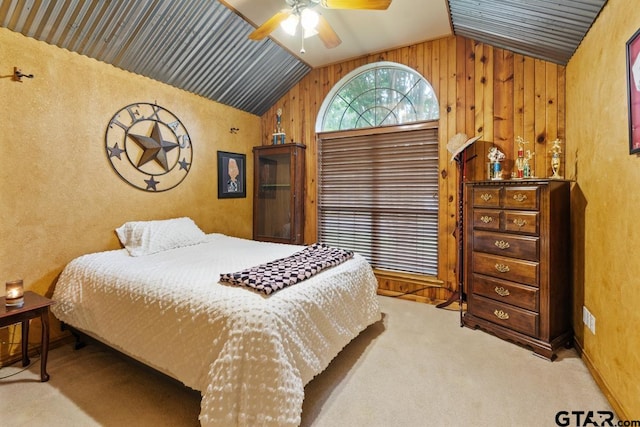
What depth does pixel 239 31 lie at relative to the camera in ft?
9.78

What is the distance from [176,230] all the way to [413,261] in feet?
8.60

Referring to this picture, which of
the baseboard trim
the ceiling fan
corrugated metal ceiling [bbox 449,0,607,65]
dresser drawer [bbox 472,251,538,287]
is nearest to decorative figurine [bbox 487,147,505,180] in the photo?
dresser drawer [bbox 472,251,538,287]

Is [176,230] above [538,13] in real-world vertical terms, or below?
below

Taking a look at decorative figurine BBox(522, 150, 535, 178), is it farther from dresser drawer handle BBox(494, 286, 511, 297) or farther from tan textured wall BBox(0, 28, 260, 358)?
tan textured wall BBox(0, 28, 260, 358)

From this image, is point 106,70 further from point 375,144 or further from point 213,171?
point 375,144

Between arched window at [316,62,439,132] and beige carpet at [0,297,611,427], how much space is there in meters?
2.46

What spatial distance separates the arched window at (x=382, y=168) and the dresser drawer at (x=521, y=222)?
99 centimetres

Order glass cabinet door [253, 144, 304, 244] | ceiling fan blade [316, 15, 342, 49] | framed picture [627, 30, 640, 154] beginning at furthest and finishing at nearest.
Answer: glass cabinet door [253, 144, 304, 244]
ceiling fan blade [316, 15, 342, 49]
framed picture [627, 30, 640, 154]

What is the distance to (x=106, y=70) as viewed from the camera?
269 centimetres

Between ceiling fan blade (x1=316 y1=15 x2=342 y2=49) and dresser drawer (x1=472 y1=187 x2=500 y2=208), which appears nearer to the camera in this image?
ceiling fan blade (x1=316 y1=15 x2=342 y2=49)

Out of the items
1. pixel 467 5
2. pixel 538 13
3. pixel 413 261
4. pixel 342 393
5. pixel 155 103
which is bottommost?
pixel 342 393

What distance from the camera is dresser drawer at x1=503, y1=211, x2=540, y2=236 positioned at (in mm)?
2242

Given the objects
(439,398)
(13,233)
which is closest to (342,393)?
(439,398)

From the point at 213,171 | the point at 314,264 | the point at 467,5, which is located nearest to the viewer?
the point at 314,264
